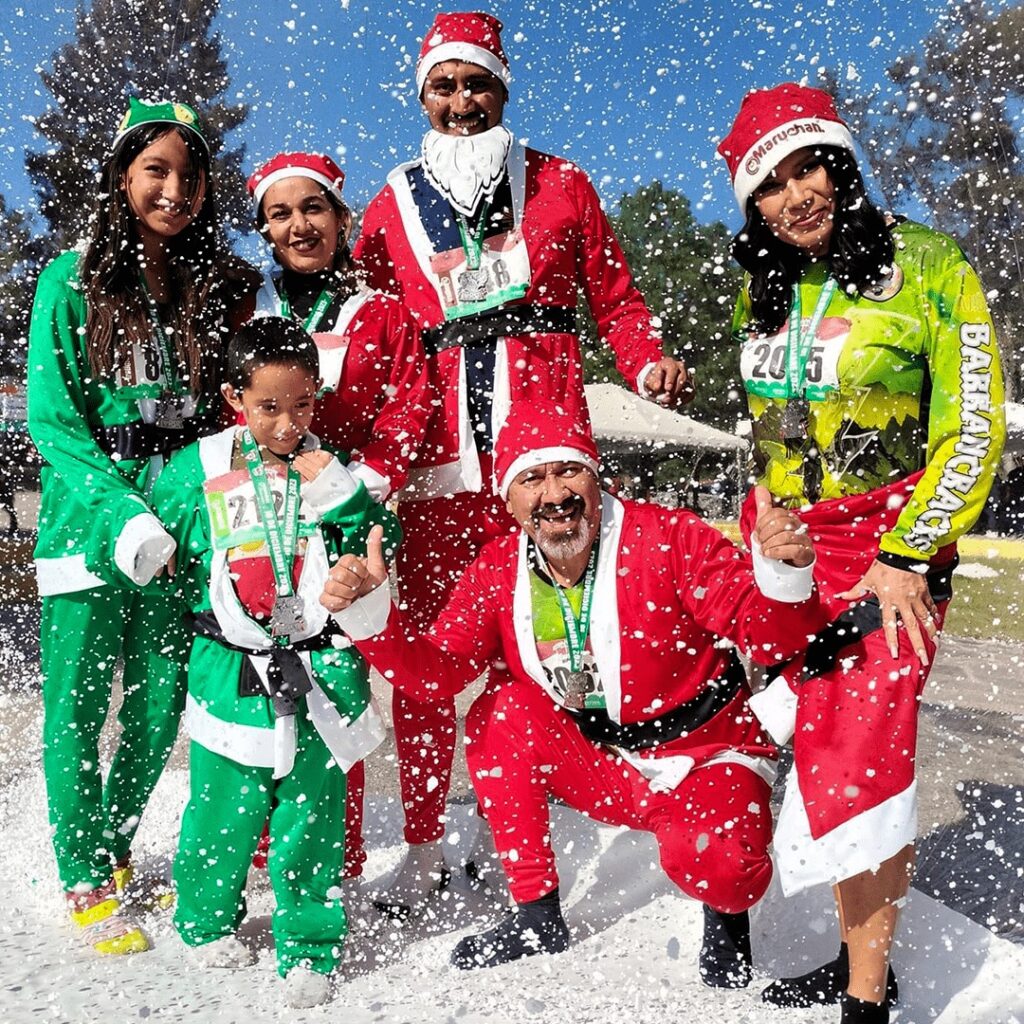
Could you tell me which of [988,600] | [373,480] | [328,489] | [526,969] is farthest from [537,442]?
[988,600]

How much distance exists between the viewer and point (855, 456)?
2588 millimetres

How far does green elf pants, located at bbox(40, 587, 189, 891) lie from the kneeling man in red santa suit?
0.85 metres

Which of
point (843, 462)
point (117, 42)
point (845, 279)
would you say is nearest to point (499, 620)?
point (843, 462)

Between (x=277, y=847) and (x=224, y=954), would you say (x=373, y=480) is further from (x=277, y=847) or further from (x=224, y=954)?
(x=224, y=954)

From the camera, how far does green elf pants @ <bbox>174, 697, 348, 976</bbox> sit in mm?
2717

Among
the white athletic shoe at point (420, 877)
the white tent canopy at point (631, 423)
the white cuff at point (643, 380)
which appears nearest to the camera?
the white cuff at point (643, 380)

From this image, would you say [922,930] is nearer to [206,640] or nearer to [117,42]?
[206,640]

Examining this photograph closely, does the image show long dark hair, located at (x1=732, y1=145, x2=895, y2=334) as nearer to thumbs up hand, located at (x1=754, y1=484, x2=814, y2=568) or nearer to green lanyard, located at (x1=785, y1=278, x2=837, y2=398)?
green lanyard, located at (x1=785, y1=278, x2=837, y2=398)

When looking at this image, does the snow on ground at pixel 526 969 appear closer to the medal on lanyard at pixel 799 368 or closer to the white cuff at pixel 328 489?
the white cuff at pixel 328 489

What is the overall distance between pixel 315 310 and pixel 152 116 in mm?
676

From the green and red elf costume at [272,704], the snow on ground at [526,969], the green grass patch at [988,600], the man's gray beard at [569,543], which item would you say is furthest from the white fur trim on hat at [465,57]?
the green grass patch at [988,600]

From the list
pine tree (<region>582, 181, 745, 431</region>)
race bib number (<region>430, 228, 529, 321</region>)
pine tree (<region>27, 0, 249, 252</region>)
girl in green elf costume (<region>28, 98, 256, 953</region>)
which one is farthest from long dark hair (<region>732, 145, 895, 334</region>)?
pine tree (<region>582, 181, 745, 431</region>)

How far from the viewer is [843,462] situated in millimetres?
2596

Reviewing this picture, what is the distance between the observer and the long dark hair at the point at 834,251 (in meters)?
2.54
